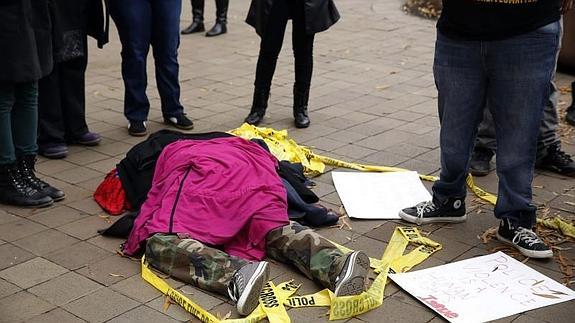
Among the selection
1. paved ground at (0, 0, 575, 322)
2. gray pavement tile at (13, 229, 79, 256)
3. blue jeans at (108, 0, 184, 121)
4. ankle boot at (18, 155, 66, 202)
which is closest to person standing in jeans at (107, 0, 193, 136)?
blue jeans at (108, 0, 184, 121)

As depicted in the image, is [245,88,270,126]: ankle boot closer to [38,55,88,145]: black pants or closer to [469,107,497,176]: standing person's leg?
[38,55,88,145]: black pants

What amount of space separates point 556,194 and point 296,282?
74.0 inches

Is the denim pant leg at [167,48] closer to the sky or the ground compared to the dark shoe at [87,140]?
closer to the sky

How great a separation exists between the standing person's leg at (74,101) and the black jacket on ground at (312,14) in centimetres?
121

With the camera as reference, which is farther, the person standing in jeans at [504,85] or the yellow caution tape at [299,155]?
the yellow caution tape at [299,155]

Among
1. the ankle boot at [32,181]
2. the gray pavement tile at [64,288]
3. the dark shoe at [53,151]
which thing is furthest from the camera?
the dark shoe at [53,151]

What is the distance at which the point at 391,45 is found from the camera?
9.07 meters

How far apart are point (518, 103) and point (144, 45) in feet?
9.31

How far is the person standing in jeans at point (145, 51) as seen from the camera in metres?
5.61

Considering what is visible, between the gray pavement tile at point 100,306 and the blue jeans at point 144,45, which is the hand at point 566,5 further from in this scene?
the blue jeans at point 144,45

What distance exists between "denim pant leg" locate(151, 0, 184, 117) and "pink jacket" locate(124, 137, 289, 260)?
6.45 feet

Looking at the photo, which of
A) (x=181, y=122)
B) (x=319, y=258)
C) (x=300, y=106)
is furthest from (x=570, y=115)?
(x=319, y=258)

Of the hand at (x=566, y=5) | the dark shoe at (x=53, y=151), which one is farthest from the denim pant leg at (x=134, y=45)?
the hand at (x=566, y=5)

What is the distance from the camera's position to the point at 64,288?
3543 mm
